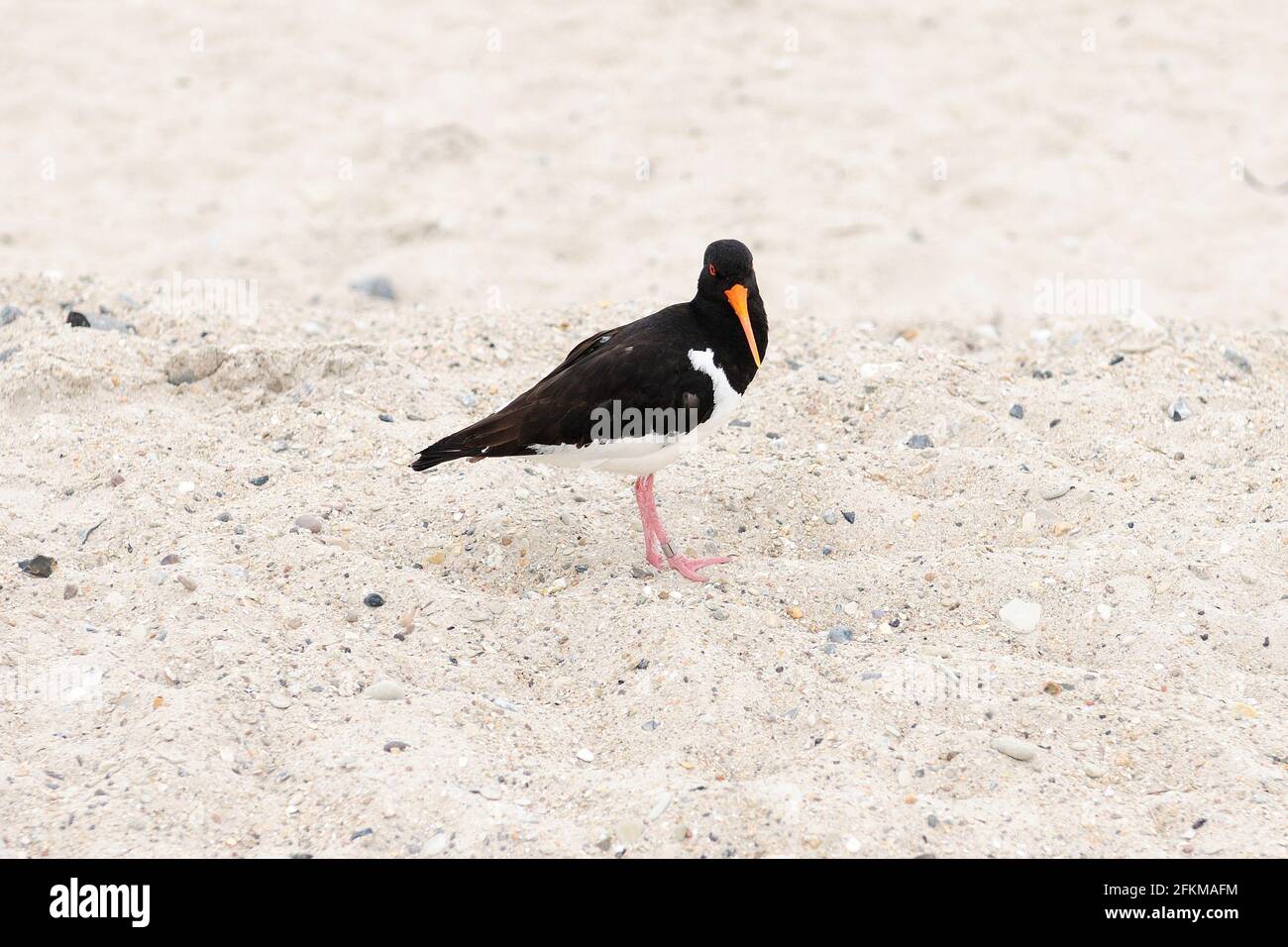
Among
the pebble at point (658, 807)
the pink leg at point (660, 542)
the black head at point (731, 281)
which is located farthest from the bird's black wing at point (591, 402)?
the pebble at point (658, 807)

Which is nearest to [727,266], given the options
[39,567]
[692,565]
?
[692,565]

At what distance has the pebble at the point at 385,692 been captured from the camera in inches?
166

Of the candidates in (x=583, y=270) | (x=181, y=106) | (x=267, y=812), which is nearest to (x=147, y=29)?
(x=181, y=106)

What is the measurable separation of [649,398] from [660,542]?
2.06 ft

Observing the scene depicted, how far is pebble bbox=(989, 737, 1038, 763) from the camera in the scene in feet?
12.9

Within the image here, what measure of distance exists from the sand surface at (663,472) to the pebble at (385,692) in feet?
0.05

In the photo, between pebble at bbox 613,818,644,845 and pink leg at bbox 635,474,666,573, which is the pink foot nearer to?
pink leg at bbox 635,474,666,573

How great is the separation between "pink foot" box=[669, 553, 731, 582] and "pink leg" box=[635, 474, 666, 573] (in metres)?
0.07

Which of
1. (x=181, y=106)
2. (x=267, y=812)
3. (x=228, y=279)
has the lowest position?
(x=267, y=812)

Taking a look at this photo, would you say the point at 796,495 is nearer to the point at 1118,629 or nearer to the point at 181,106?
the point at 1118,629

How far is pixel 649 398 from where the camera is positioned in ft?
15.8
